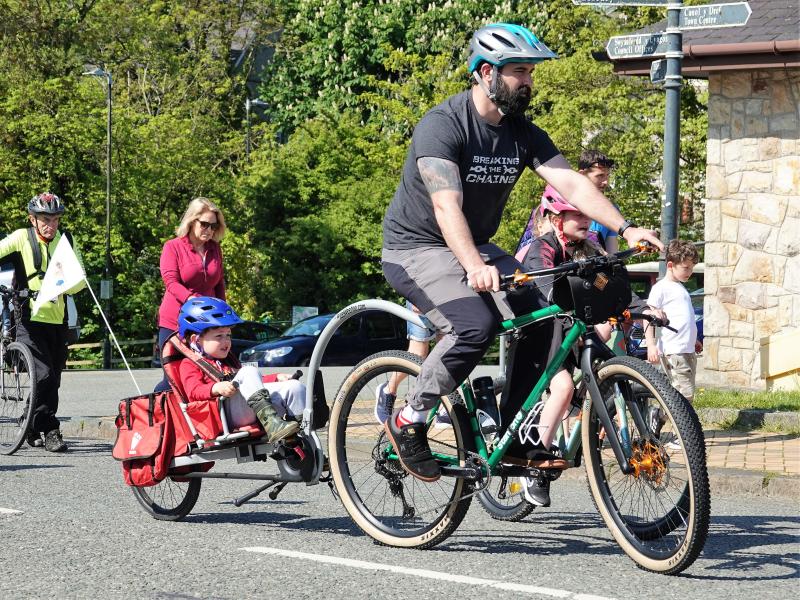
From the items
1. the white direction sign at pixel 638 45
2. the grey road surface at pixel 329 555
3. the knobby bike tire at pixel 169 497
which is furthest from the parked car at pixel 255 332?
the knobby bike tire at pixel 169 497

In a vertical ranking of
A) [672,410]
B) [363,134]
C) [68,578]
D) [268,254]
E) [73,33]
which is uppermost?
[73,33]

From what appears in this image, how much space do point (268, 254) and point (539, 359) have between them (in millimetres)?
32586

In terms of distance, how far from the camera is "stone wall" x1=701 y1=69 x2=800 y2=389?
14609 mm

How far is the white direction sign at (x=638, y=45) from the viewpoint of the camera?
10516 millimetres

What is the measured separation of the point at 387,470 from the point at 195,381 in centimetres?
126

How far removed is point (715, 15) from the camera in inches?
396

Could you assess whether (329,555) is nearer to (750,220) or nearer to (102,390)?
(750,220)

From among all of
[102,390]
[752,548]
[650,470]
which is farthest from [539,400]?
[102,390]

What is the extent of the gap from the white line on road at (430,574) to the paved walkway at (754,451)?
355cm

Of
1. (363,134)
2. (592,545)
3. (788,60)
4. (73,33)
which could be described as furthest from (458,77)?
(592,545)

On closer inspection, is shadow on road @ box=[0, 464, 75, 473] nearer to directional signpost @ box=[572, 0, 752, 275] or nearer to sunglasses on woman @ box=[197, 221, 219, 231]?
sunglasses on woman @ box=[197, 221, 219, 231]

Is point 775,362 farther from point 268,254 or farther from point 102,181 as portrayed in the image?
point 102,181

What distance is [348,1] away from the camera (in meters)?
48.6

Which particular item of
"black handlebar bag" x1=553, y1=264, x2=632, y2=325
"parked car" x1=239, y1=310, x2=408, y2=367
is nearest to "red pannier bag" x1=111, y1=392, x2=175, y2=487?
"black handlebar bag" x1=553, y1=264, x2=632, y2=325
